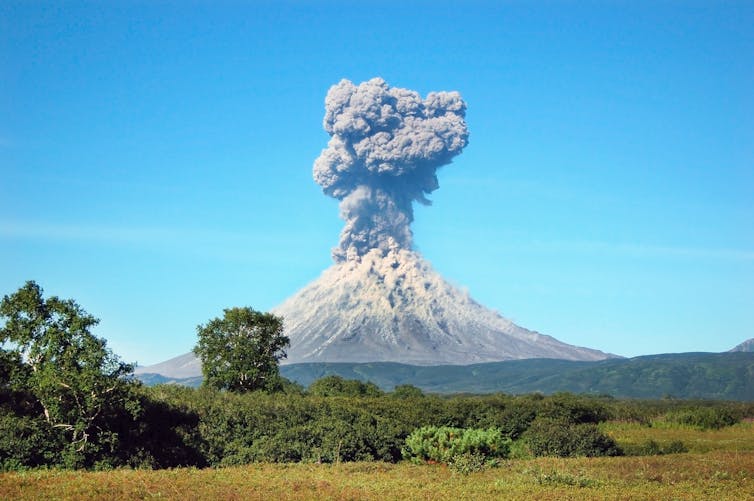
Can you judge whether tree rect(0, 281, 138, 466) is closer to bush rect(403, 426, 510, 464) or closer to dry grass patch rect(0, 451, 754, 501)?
dry grass patch rect(0, 451, 754, 501)

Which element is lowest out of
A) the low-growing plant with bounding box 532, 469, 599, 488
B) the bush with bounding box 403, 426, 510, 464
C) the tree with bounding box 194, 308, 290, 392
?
the low-growing plant with bounding box 532, 469, 599, 488

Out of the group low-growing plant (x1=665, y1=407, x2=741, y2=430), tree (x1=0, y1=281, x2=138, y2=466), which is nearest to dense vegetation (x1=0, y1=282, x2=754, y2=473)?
tree (x1=0, y1=281, x2=138, y2=466)

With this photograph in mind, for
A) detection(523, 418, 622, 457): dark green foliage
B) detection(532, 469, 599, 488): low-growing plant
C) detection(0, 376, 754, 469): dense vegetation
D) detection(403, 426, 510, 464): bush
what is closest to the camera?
detection(532, 469, 599, 488): low-growing plant

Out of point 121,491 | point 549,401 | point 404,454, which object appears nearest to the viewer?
point 121,491

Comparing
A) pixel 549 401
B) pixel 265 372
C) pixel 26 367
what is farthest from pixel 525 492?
pixel 265 372

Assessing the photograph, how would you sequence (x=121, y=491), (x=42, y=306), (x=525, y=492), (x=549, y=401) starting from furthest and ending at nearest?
1. (x=549, y=401)
2. (x=42, y=306)
3. (x=525, y=492)
4. (x=121, y=491)

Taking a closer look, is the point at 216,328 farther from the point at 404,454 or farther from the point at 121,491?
the point at 121,491
